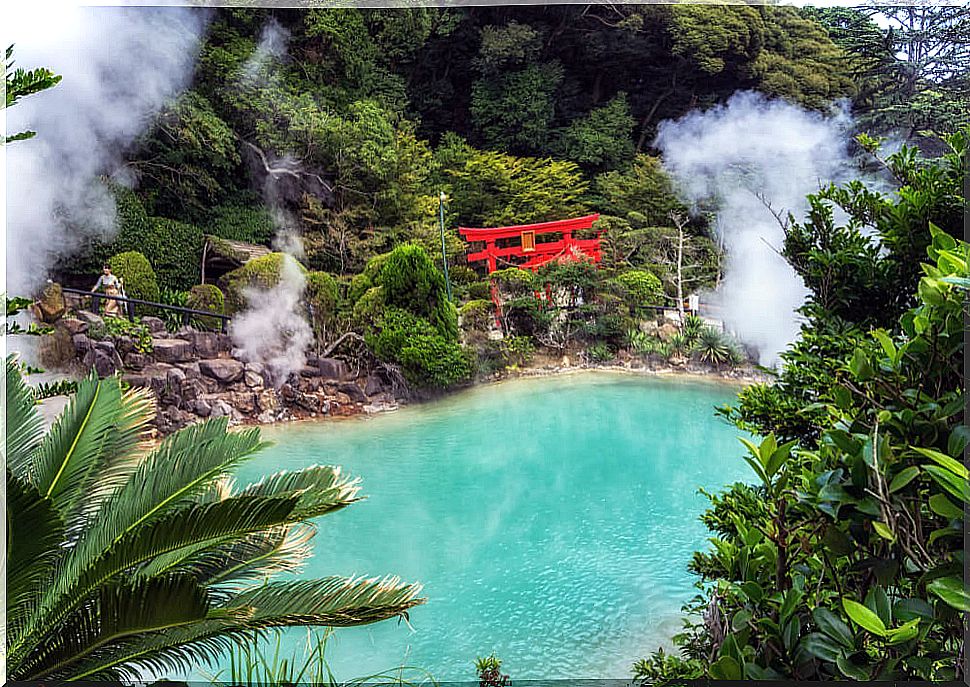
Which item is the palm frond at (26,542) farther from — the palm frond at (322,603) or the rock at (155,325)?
the rock at (155,325)

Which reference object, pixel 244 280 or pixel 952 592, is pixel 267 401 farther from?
pixel 952 592

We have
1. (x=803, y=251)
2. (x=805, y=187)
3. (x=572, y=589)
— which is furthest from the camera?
(x=805, y=187)

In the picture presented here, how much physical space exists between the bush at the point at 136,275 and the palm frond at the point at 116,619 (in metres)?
2.37

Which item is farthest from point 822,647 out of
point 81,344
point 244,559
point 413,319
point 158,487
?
point 81,344

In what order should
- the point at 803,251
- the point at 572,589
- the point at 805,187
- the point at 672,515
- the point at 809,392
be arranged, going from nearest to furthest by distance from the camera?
the point at 809,392 → the point at 803,251 → the point at 572,589 → the point at 672,515 → the point at 805,187

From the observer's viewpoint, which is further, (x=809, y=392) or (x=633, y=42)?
(x=633, y=42)

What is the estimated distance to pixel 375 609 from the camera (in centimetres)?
213

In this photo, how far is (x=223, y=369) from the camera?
13.7ft

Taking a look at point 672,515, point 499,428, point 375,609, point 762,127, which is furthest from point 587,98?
point 375,609

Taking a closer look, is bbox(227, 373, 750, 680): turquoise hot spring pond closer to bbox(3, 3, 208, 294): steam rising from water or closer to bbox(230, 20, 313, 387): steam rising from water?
bbox(230, 20, 313, 387): steam rising from water

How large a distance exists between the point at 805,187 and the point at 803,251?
6.91 feet

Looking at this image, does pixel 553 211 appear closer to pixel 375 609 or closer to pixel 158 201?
pixel 158 201

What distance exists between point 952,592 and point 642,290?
11.6 ft

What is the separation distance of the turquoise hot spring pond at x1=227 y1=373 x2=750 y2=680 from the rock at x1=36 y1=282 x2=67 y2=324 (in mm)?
1251
